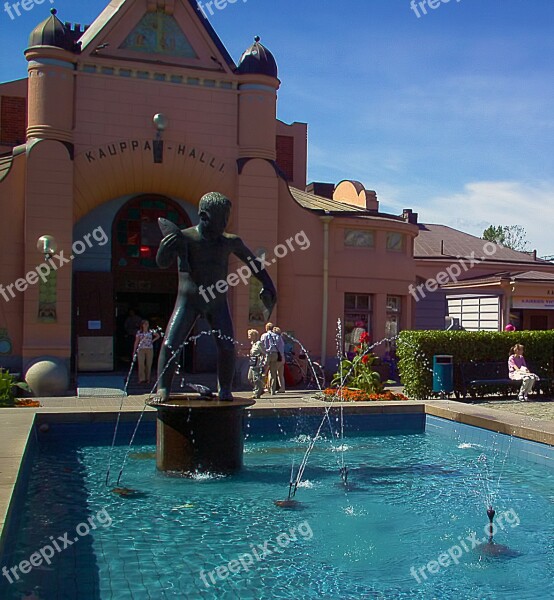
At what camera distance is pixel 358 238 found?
63.1 ft

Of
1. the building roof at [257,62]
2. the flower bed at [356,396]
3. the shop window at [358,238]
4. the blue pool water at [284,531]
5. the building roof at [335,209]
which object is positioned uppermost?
the building roof at [257,62]

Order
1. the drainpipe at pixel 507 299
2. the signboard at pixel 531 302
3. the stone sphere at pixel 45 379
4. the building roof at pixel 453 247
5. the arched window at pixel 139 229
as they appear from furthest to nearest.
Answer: the building roof at pixel 453 247
the signboard at pixel 531 302
the drainpipe at pixel 507 299
the arched window at pixel 139 229
the stone sphere at pixel 45 379

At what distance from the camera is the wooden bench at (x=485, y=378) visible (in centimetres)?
1541

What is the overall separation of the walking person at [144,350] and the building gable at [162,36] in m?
6.28

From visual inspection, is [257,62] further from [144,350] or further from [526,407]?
[526,407]

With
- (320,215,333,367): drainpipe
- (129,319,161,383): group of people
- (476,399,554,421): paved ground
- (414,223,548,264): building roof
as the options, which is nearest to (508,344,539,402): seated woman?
(476,399,554,421): paved ground

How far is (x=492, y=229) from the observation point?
236 feet

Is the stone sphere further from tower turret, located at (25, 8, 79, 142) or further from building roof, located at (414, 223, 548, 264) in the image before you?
building roof, located at (414, 223, 548, 264)

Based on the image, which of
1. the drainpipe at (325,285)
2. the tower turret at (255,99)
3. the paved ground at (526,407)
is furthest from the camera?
the drainpipe at (325,285)

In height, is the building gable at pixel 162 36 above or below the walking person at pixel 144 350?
above

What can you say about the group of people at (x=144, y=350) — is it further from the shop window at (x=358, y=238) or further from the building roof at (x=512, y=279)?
the building roof at (x=512, y=279)

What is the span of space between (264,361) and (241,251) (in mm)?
6804

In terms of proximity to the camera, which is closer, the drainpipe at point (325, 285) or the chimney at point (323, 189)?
the drainpipe at point (325, 285)

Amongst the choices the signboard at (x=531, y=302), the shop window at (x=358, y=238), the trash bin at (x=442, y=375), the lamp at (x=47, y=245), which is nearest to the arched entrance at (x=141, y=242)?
the lamp at (x=47, y=245)
